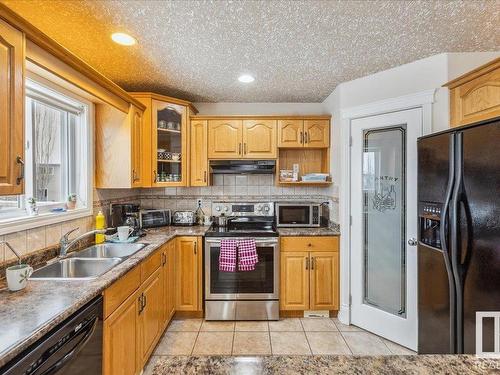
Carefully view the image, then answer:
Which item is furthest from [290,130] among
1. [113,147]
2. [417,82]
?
[113,147]

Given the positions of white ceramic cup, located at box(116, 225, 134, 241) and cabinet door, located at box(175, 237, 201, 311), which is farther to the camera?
cabinet door, located at box(175, 237, 201, 311)

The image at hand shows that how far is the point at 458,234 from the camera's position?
1552 millimetres

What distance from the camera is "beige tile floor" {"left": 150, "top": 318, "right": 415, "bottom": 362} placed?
2.40 m

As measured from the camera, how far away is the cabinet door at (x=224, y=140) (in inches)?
129

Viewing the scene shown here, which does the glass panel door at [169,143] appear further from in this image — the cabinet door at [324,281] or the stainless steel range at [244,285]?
the cabinet door at [324,281]

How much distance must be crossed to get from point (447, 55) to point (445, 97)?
1.04 ft

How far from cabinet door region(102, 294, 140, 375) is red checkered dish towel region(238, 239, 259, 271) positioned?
43.8 inches

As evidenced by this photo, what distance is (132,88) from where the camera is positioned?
303 centimetres

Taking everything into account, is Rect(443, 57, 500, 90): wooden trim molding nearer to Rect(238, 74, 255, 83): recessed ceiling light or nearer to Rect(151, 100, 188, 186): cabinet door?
Rect(238, 74, 255, 83): recessed ceiling light

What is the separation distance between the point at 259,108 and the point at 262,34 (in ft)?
5.52

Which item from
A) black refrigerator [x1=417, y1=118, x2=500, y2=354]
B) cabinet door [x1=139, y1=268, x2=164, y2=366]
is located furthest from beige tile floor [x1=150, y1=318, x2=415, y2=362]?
black refrigerator [x1=417, y1=118, x2=500, y2=354]

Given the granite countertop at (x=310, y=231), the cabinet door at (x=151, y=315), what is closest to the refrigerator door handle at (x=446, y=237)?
the granite countertop at (x=310, y=231)

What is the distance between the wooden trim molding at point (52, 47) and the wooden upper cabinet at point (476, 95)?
101 inches

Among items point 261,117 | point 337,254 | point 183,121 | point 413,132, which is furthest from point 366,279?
point 183,121
